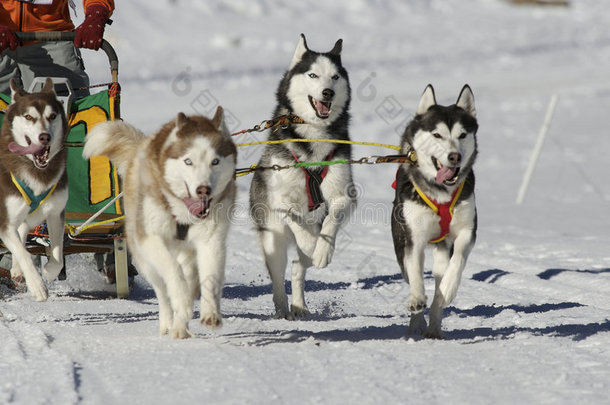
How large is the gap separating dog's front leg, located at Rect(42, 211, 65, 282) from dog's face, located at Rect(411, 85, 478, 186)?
1602 millimetres

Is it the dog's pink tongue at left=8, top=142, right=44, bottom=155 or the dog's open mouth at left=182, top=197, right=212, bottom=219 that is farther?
the dog's pink tongue at left=8, top=142, right=44, bottom=155

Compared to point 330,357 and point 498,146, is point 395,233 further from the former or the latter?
point 498,146

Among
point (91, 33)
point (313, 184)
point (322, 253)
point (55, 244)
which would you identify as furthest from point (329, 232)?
point (91, 33)

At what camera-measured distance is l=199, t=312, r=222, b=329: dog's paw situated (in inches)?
120

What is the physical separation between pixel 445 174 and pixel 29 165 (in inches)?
69.0

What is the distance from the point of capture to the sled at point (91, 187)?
415 centimetres

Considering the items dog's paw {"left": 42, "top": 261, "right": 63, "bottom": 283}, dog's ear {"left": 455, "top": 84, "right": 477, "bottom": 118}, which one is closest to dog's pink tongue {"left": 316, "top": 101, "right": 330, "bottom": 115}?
dog's ear {"left": 455, "top": 84, "right": 477, "bottom": 118}

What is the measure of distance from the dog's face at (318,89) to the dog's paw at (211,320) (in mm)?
1405

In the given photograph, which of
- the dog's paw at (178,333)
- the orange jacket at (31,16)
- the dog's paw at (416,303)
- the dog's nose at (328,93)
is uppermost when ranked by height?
the orange jacket at (31,16)

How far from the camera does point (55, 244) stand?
3686 millimetres

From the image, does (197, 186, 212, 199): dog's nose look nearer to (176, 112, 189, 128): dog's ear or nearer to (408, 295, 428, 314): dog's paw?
(176, 112, 189, 128): dog's ear

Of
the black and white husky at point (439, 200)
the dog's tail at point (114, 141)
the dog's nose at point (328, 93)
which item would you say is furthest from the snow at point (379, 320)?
the dog's nose at point (328, 93)

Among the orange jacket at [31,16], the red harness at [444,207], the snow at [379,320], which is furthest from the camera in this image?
the orange jacket at [31,16]

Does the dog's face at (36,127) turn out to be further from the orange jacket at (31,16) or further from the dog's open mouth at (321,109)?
the dog's open mouth at (321,109)
